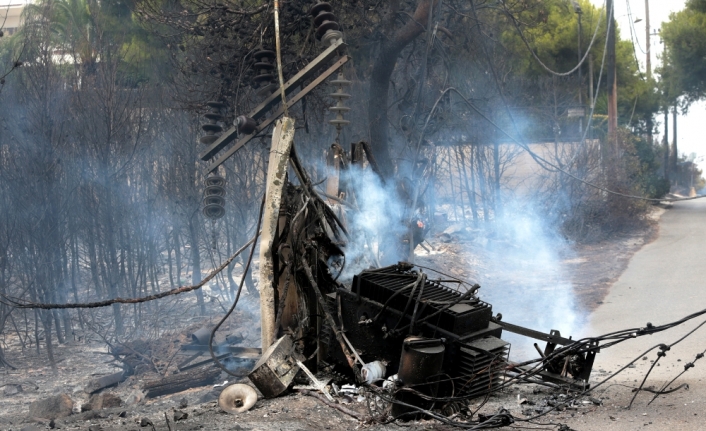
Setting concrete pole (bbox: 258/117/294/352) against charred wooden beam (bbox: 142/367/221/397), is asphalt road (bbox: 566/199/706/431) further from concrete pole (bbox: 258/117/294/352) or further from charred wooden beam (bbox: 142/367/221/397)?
charred wooden beam (bbox: 142/367/221/397)

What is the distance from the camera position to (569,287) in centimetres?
1544

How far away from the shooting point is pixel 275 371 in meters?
7.09

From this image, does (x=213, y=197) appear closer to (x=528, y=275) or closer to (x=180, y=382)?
(x=180, y=382)

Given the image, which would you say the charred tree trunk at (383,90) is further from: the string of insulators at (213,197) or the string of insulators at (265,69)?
the string of insulators at (213,197)

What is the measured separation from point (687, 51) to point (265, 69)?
3364 centimetres

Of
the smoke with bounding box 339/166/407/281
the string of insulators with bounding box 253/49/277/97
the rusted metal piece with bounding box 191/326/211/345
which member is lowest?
the rusted metal piece with bounding box 191/326/211/345

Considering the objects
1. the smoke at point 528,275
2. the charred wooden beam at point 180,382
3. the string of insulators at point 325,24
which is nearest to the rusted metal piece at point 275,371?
the charred wooden beam at point 180,382

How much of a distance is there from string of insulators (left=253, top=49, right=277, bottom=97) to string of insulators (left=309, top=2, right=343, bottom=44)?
1091 mm

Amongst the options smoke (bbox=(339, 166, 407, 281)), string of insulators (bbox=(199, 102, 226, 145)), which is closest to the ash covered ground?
smoke (bbox=(339, 166, 407, 281))

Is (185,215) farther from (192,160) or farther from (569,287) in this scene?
(569,287)

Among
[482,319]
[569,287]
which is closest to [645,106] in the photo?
[569,287]

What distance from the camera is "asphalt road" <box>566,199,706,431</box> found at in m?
6.02

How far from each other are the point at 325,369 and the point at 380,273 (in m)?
1.40

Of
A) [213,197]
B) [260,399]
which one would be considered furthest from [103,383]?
[260,399]
